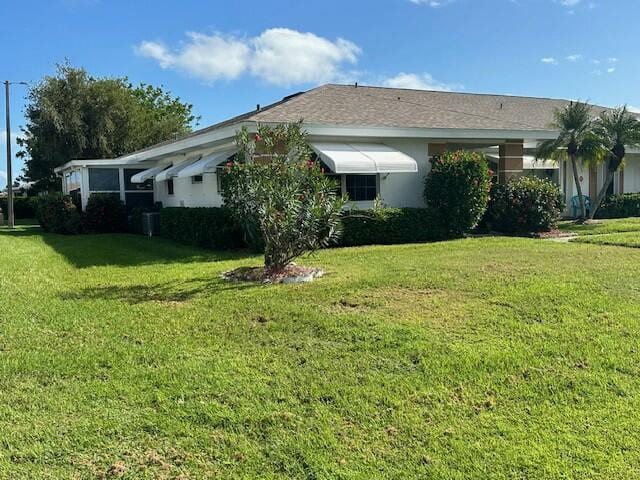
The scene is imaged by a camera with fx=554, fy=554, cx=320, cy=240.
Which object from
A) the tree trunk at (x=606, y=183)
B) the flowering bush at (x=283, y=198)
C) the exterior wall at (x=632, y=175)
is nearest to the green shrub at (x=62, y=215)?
the flowering bush at (x=283, y=198)

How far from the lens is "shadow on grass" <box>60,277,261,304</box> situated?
816cm

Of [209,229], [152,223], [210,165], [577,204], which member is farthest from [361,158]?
[577,204]

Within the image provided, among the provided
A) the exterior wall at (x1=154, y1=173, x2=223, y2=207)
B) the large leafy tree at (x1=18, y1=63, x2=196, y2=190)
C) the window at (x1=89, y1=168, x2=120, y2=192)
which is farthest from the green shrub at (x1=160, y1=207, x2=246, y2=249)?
the large leafy tree at (x1=18, y1=63, x2=196, y2=190)

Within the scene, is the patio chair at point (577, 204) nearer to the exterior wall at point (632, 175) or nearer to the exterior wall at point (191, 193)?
the exterior wall at point (632, 175)

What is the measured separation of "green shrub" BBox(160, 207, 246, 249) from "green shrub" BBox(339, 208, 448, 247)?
107 inches

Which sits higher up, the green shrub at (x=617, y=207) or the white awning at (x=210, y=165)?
the white awning at (x=210, y=165)

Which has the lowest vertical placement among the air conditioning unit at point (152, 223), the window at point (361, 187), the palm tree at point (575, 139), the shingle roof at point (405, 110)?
the air conditioning unit at point (152, 223)

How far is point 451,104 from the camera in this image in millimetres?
21531

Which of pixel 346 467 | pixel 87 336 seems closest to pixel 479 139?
pixel 87 336

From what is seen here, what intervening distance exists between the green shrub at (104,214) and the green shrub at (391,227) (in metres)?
11.8

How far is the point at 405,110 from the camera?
61.4ft

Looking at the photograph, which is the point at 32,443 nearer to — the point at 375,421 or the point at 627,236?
the point at 375,421

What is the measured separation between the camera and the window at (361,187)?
16.7 metres

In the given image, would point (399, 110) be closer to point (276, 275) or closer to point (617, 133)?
point (617, 133)
